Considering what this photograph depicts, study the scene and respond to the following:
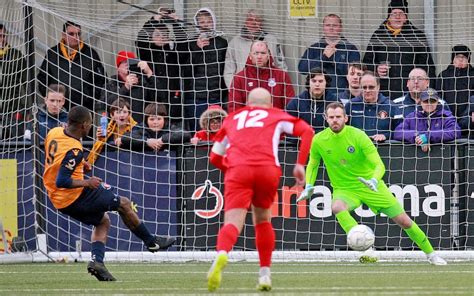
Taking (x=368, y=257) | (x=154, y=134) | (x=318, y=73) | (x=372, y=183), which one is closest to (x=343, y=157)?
(x=372, y=183)

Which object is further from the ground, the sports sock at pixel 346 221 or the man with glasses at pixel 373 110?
the man with glasses at pixel 373 110

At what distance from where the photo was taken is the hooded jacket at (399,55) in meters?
17.1

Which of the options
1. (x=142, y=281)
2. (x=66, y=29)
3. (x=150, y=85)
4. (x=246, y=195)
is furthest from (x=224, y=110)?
(x=246, y=195)

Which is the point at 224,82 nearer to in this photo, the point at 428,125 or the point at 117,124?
the point at 117,124

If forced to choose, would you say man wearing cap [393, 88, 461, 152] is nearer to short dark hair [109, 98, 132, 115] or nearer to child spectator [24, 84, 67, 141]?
short dark hair [109, 98, 132, 115]

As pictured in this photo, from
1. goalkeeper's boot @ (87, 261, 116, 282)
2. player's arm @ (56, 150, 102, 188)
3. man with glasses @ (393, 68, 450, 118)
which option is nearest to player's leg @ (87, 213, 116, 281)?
goalkeeper's boot @ (87, 261, 116, 282)

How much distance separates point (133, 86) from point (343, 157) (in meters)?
3.46

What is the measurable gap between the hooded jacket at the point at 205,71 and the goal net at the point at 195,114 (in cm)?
2

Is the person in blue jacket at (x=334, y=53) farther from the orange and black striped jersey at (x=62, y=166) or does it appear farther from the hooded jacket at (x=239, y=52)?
the orange and black striped jersey at (x=62, y=166)

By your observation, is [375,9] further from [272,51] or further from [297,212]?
[297,212]

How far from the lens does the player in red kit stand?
33.2 feet

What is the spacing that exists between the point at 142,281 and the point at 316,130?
5474mm

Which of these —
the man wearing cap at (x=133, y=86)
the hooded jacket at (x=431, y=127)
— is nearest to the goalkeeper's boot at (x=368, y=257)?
the hooded jacket at (x=431, y=127)

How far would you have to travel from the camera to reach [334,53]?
17.0 m
